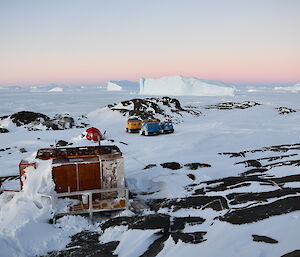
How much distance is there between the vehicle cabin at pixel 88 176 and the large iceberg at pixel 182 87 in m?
100

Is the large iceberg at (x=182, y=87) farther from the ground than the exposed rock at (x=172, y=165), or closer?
farther from the ground

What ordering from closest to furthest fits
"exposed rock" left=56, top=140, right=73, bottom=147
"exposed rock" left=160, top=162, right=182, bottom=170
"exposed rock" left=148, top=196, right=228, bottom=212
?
"exposed rock" left=148, top=196, right=228, bottom=212 < "exposed rock" left=160, top=162, right=182, bottom=170 < "exposed rock" left=56, top=140, right=73, bottom=147

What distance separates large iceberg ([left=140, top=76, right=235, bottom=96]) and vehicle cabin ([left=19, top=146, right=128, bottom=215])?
10017 cm

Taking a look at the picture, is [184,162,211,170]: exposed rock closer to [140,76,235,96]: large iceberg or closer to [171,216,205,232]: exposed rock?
[171,216,205,232]: exposed rock

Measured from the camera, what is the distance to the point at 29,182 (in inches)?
398

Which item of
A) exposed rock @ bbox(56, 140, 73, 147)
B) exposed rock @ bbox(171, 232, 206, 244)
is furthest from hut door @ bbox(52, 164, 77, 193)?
exposed rock @ bbox(56, 140, 73, 147)

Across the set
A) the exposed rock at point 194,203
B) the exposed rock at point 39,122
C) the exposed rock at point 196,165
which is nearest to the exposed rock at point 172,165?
Answer: the exposed rock at point 196,165

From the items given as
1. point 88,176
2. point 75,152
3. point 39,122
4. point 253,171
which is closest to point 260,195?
point 253,171

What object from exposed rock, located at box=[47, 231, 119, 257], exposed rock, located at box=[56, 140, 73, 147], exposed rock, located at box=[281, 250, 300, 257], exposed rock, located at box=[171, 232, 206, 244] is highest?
exposed rock, located at box=[281, 250, 300, 257]

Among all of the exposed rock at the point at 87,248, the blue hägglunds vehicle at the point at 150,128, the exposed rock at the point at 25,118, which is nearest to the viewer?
Result: the exposed rock at the point at 87,248

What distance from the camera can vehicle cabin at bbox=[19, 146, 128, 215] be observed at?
10.4 m

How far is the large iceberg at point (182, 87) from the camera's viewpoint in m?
110

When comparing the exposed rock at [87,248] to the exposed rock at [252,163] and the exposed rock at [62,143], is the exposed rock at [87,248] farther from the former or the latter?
the exposed rock at [62,143]

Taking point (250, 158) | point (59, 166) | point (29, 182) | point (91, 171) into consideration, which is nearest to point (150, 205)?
point (91, 171)
